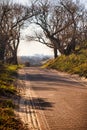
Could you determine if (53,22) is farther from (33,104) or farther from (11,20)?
(33,104)

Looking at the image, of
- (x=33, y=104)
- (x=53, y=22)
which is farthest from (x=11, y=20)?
(x=33, y=104)

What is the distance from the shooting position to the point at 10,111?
13.8 m

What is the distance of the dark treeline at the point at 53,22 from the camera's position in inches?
2370

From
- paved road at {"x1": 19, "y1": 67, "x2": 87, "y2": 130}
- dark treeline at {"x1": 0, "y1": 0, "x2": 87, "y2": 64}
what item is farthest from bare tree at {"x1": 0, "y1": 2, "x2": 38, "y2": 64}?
paved road at {"x1": 19, "y1": 67, "x2": 87, "y2": 130}

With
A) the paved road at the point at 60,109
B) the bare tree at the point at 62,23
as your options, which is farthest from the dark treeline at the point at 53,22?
the paved road at the point at 60,109

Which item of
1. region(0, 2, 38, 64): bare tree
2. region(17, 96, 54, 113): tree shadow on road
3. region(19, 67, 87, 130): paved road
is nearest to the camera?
region(19, 67, 87, 130): paved road

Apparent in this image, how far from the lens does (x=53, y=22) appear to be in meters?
65.5

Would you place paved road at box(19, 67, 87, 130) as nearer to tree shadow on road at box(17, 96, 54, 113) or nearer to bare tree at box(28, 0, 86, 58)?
tree shadow on road at box(17, 96, 54, 113)

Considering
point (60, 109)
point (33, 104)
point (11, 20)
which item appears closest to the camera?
point (60, 109)

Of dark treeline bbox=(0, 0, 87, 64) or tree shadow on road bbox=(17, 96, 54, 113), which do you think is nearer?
tree shadow on road bbox=(17, 96, 54, 113)

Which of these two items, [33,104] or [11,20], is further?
[11,20]

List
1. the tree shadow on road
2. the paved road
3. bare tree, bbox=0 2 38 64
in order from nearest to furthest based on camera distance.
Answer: the paved road
the tree shadow on road
bare tree, bbox=0 2 38 64

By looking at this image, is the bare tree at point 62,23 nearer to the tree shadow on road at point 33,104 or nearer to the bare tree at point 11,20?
the bare tree at point 11,20

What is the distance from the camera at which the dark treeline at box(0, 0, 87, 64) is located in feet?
197
